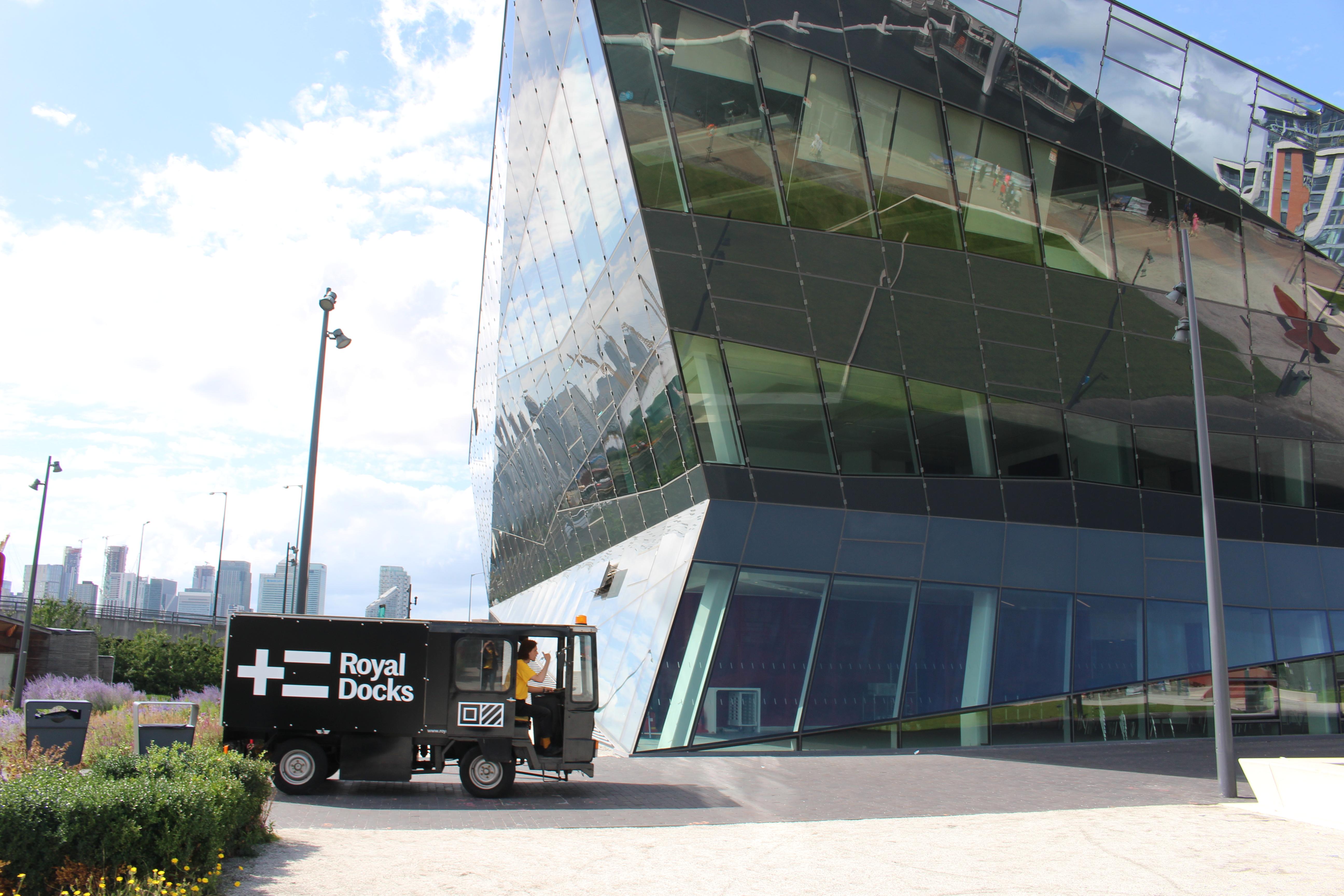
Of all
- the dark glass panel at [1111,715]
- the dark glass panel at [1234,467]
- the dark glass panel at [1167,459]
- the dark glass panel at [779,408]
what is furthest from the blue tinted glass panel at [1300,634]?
the dark glass panel at [779,408]

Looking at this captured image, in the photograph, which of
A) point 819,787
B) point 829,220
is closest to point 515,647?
point 819,787

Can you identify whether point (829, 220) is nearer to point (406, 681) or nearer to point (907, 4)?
point (907, 4)

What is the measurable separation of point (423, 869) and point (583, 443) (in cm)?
1900

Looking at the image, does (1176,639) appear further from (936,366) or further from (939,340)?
(939,340)

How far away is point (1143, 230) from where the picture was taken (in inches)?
891

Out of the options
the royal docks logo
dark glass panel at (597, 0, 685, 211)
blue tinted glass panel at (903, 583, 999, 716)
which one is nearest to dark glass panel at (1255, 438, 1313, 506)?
blue tinted glass panel at (903, 583, 999, 716)

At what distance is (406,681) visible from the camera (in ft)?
43.0

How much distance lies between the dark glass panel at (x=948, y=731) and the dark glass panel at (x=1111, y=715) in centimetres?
250

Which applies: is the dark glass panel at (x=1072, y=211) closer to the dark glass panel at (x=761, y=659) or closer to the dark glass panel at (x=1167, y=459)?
the dark glass panel at (x=1167, y=459)

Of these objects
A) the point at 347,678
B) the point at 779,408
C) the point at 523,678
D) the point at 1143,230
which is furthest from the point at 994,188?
the point at 347,678

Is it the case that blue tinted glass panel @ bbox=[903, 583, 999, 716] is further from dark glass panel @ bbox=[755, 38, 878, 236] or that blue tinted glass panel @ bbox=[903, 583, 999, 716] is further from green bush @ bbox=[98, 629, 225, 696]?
green bush @ bbox=[98, 629, 225, 696]

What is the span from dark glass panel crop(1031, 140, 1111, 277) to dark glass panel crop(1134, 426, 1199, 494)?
4241 millimetres

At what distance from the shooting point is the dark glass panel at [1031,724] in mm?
20125

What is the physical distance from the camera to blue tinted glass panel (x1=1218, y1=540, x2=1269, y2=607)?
2394 cm
